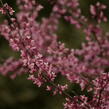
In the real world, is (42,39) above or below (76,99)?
above

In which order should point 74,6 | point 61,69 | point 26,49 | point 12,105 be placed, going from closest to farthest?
point 26,49 < point 61,69 < point 74,6 < point 12,105

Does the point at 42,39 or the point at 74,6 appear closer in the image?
the point at 74,6

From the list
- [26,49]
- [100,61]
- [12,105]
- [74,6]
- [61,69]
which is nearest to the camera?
[26,49]

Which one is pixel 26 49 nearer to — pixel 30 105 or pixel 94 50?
pixel 94 50

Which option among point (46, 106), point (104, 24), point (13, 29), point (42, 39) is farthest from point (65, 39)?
point (13, 29)

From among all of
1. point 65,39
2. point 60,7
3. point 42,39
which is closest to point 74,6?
point 60,7

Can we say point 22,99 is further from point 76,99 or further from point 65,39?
point 76,99

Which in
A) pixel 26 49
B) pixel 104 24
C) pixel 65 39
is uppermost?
pixel 104 24
